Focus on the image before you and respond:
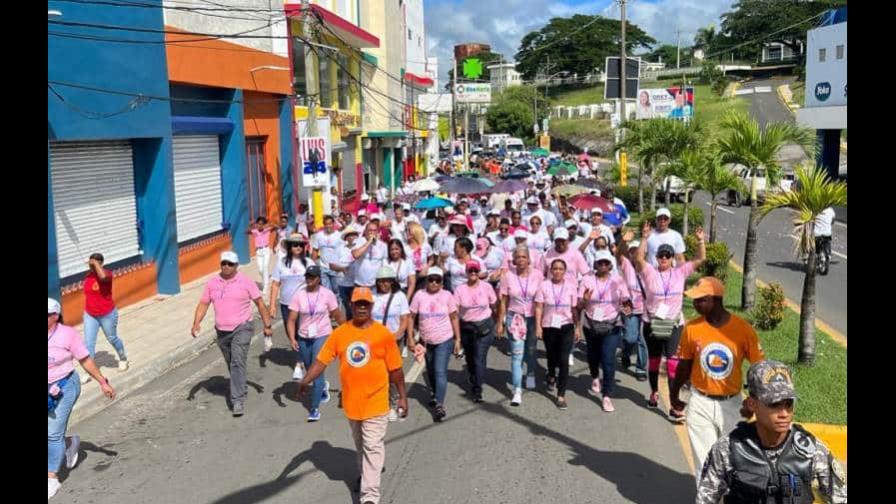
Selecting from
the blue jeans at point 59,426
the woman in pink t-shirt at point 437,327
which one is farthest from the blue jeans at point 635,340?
the blue jeans at point 59,426

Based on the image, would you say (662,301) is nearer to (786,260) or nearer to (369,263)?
(369,263)

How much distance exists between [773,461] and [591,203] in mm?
12318

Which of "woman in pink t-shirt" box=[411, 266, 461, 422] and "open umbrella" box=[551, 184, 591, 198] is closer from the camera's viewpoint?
"woman in pink t-shirt" box=[411, 266, 461, 422]

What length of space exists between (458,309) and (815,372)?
12.9 feet

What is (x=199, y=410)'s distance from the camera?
28.9 ft

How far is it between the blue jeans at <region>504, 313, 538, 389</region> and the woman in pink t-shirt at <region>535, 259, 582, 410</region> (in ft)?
0.93

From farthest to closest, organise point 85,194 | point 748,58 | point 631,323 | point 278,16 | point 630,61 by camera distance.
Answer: point 748,58 < point 630,61 < point 278,16 < point 85,194 < point 631,323

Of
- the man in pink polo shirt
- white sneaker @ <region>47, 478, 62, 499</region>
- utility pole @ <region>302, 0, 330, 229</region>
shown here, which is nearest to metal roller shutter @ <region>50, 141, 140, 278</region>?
utility pole @ <region>302, 0, 330, 229</region>

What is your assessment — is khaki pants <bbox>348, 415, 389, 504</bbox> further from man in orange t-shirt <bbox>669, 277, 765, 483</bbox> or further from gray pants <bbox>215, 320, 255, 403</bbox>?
gray pants <bbox>215, 320, 255, 403</bbox>

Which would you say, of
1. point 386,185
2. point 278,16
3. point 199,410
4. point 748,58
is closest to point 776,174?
point 199,410

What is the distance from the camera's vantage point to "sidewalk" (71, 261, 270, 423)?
30.7 ft

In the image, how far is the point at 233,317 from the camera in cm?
845

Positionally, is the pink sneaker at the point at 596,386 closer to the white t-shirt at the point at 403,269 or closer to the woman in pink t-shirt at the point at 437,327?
the woman in pink t-shirt at the point at 437,327

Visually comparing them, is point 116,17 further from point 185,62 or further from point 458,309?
point 458,309
